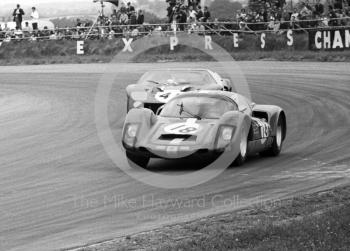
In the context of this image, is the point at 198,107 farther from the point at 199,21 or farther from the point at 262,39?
the point at 199,21

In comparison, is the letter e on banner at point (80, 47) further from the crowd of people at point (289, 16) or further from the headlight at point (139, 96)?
the headlight at point (139, 96)

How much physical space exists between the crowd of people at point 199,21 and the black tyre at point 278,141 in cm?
1530

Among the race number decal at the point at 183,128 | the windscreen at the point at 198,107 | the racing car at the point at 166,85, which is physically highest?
the windscreen at the point at 198,107

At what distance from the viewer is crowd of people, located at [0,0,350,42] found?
30.2 meters

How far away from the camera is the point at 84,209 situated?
8883mm

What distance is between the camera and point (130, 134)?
38.8ft

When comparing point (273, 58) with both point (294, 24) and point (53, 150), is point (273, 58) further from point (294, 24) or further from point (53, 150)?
point (53, 150)

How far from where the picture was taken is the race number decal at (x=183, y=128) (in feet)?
38.0

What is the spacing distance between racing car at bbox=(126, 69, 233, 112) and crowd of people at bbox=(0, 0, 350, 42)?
36.3ft

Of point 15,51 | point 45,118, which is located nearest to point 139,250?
point 45,118

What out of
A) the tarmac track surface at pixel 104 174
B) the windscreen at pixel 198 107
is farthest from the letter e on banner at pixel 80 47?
the windscreen at pixel 198 107

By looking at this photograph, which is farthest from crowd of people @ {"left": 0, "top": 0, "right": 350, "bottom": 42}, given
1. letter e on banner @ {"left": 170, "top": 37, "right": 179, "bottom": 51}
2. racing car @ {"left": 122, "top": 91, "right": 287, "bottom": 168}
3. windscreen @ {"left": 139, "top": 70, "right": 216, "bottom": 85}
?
racing car @ {"left": 122, "top": 91, "right": 287, "bottom": 168}

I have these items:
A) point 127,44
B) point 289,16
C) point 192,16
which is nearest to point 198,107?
point 289,16

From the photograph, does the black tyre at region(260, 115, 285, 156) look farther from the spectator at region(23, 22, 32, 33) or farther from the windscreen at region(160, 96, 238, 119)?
the spectator at region(23, 22, 32, 33)
